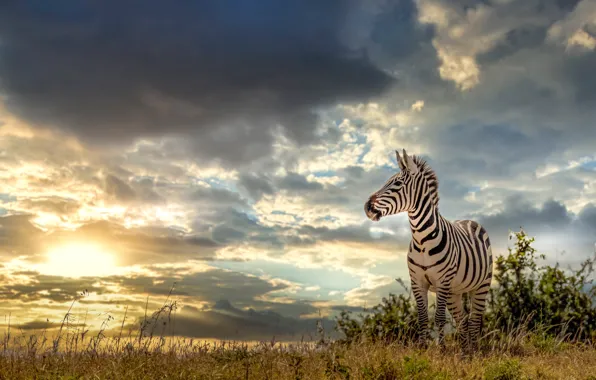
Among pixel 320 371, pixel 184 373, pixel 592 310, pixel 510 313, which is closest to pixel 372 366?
pixel 320 371

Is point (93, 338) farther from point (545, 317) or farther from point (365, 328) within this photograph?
point (545, 317)

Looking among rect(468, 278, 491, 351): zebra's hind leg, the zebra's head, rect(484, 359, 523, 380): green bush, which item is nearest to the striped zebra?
the zebra's head

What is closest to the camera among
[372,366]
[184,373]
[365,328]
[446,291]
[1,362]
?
[184,373]

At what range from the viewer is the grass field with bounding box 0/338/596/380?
9.08 metres

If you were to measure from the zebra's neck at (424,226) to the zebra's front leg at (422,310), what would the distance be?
0.91 meters

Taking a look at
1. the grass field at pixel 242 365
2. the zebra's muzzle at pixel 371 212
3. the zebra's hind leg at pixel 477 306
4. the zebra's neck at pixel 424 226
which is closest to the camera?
the grass field at pixel 242 365

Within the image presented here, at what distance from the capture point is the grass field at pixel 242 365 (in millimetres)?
9078

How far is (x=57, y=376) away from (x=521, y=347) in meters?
11.5

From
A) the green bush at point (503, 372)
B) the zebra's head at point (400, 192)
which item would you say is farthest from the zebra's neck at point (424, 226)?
the green bush at point (503, 372)

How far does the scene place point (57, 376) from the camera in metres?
9.05

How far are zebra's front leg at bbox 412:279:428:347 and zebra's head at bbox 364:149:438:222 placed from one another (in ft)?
6.11

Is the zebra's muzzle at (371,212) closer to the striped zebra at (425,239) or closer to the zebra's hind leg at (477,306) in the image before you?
the striped zebra at (425,239)

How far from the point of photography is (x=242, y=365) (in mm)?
9797

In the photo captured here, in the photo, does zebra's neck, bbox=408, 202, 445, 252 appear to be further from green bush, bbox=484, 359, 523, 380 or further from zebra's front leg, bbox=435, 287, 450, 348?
green bush, bbox=484, 359, 523, 380
